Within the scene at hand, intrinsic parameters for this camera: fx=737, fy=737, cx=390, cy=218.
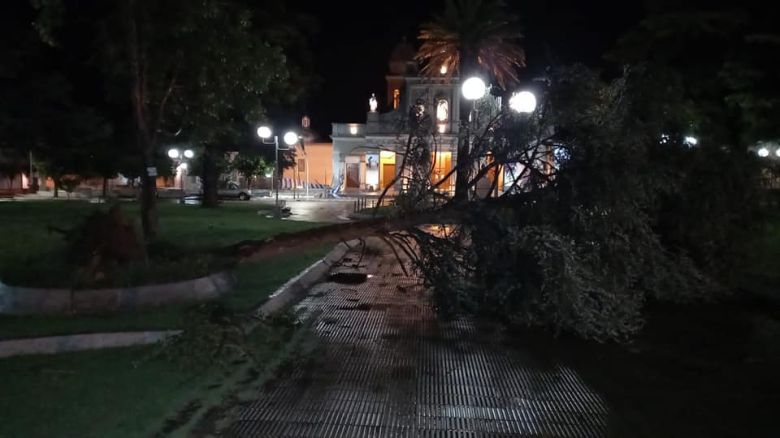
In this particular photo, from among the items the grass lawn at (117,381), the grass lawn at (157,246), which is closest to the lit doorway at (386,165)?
the grass lawn at (157,246)

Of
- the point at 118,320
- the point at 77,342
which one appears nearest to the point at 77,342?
the point at 77,342

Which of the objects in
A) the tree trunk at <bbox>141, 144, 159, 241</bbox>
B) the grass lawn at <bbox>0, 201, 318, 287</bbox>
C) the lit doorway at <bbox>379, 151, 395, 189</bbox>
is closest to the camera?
the grass lawn at <bbox>0, 201, 318, 287</bbox>

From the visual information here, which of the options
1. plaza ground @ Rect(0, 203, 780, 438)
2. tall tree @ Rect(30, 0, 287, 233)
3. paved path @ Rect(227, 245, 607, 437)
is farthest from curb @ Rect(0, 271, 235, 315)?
tall tree @ Rect(30, 0, 287, 233)

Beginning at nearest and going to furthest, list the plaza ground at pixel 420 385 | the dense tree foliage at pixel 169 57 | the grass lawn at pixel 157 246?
the plaza ground at pixel 420 385
the grass lawn at pixel 157 246
the dense tree foliage at pixel 169 57

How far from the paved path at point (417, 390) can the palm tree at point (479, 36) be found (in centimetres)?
2467

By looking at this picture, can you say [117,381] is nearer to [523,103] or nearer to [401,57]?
[523,103]

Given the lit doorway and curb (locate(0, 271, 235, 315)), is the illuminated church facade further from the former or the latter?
curb (locate(0, 271, 235, 315))

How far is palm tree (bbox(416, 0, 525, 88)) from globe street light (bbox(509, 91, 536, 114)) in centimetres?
2238

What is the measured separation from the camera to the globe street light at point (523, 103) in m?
10.2

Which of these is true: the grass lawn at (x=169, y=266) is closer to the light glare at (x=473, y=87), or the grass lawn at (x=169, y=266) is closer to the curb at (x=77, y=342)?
the curb at (x=77, y=342)

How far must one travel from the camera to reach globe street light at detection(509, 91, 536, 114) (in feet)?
33.6

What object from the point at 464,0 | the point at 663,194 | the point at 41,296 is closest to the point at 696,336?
the point at 663,194

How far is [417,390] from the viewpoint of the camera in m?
7.16

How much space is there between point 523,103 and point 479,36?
25.4m
